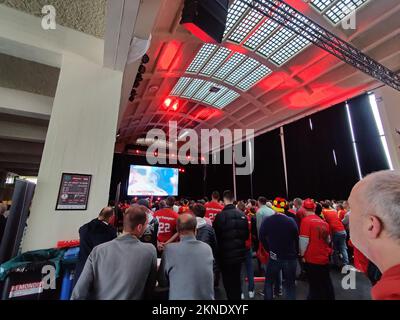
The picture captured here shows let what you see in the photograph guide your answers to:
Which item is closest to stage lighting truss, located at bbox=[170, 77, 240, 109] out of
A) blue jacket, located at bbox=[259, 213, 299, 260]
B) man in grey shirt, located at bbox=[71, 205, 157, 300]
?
blue jacket, located at bbox=[259, 213, 299, 260]

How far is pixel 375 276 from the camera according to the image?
2.59 metres

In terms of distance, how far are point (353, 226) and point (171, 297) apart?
1.31 meters

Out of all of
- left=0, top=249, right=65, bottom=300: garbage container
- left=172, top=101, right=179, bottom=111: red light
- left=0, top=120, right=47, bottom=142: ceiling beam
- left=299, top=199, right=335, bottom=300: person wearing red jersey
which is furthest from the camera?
left=172, top=101, right=179, bottom=111: red light

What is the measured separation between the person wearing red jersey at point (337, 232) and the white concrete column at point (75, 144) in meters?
4.14

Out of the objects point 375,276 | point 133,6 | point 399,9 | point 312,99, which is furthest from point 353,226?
point 312,99

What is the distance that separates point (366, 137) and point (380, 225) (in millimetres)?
9411

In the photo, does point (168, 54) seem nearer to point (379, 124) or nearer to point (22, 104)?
point (22, 104)

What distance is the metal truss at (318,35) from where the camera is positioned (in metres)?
4.25

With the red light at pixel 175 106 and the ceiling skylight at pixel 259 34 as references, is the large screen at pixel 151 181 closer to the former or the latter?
the red light at pixel 175 106

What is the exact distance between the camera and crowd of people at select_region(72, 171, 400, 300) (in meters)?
0.69

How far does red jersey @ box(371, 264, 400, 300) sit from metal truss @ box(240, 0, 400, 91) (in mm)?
5012

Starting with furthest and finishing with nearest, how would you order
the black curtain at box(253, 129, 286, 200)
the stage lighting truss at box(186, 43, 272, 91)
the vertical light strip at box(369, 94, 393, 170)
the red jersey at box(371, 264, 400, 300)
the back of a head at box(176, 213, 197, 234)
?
the black curtain at box(253, 129, 286, 200) → the stage lighting truss at box(186, 43, 272, 91) → the vertical light strip at box(369, 94, 393, 170) → the back of a head at box(176, 213, 197, 234) → the red jersey at box(371, 264, 400, 300)

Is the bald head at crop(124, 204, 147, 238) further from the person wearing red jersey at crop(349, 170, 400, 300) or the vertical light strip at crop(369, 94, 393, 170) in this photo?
the vertical light strip at crop(369, 94, 393, 170)

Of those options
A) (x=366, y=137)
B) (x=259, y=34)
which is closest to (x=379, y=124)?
(x=366, y=137)
